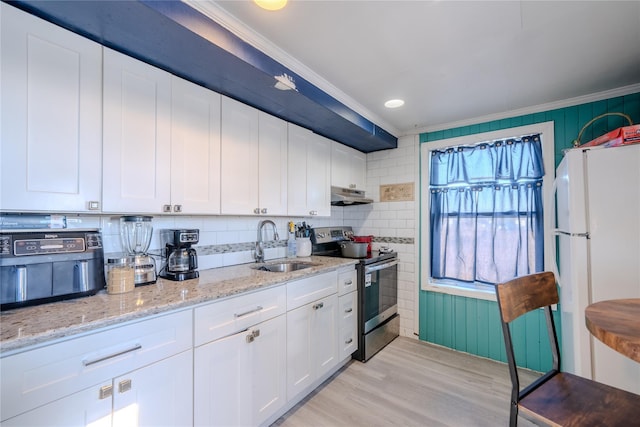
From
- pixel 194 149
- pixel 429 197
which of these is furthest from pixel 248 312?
pixel 429 197

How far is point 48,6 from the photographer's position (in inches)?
44.4

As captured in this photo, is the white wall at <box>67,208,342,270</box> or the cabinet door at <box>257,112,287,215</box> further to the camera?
the cabinet door at <box>257,112,287,215</box>

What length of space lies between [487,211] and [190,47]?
9.46ft

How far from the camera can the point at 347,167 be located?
10.6 ft

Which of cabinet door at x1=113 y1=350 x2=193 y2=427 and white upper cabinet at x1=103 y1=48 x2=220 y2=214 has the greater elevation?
white upper cabinet at x1=103 y1=48 x2=220 y2=214

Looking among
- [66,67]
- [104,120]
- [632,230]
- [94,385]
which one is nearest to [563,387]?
[632,230]

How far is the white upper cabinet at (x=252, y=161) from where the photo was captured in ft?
6.33

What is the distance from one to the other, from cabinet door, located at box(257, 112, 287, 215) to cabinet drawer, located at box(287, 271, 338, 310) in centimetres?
64

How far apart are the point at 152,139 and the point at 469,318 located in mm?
3213

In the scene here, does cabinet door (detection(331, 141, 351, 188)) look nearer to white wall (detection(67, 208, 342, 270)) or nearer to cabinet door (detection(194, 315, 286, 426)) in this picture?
white wall (detection(67, 208, 342, 270))

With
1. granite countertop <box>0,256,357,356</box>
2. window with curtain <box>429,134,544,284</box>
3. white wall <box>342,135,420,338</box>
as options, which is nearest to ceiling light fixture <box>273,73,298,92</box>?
granite countertop <box>0,256,357,356</box>

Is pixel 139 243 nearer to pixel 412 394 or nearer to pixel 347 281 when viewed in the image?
pixel 347 281

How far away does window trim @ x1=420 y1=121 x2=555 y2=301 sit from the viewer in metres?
2.45

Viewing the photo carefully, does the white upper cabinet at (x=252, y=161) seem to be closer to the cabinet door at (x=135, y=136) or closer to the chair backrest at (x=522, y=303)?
the cabinet door at (x=135, y=136)
